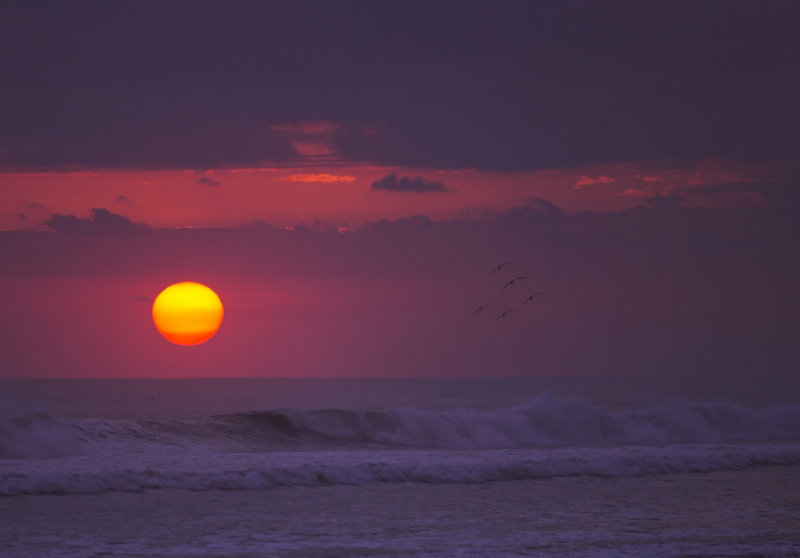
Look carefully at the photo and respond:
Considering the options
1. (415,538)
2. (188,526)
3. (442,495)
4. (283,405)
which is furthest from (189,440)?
(283,405)

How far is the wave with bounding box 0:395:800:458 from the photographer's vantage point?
2812 cm

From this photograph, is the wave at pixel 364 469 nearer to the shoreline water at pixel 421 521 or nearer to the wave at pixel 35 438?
the shoreline water at pixel 421 521

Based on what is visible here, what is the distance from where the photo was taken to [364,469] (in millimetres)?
22828

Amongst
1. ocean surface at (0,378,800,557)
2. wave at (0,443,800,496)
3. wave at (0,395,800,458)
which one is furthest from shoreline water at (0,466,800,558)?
wave at (0,395,800,458)

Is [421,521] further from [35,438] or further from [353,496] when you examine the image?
[35,438]

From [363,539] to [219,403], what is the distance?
7241cm

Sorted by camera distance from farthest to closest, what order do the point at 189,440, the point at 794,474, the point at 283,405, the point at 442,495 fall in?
the point at 283,405
the point at 189,440
the point at 794,474
the point at 442,495

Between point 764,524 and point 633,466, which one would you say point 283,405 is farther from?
point 764,524

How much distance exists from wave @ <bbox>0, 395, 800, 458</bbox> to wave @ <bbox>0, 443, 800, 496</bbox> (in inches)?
159

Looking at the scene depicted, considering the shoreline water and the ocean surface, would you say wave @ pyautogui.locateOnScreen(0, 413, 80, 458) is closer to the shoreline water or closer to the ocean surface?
the ocean surface

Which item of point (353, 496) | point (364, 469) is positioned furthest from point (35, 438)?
point (353, 496)

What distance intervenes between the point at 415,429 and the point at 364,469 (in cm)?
1594

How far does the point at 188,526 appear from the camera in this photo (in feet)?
51.9

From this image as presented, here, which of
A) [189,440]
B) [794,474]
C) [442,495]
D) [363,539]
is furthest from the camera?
[189,440]
